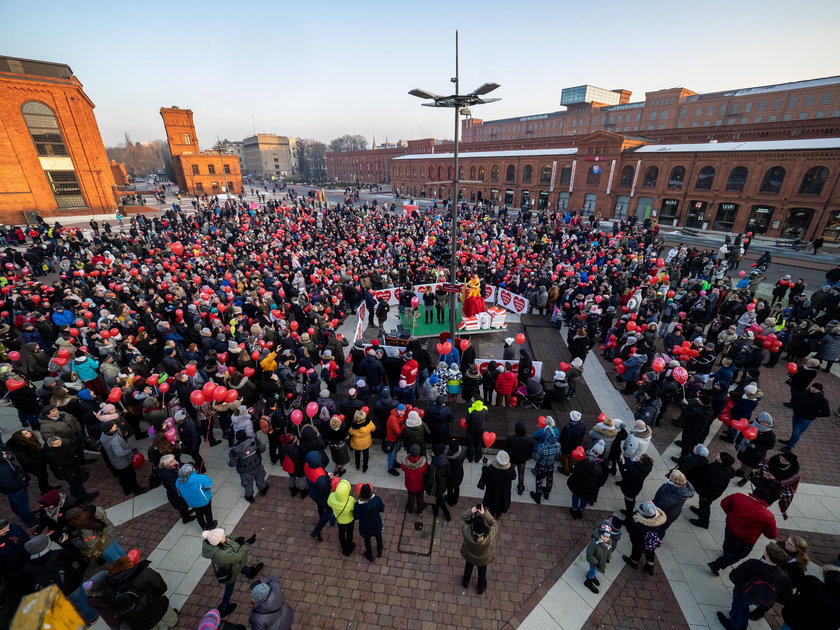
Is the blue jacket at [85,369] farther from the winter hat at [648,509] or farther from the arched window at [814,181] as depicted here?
the arched window at [814,181]

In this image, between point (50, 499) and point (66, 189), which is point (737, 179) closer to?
point (50, 499)

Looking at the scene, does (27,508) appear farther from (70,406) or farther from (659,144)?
(659,144)

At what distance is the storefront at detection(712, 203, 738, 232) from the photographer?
3216 cm

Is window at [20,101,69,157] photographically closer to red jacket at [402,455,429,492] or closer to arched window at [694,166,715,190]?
red jacket at [402,455,429,492]

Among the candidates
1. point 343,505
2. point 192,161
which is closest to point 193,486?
point 343,505

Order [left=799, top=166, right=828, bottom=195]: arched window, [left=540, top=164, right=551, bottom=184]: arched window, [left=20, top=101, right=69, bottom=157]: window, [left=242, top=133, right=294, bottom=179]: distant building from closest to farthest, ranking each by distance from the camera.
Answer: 1. [left=799, top=166, right=828, bottom=195]: arched window
2. [left=20, top=101, right=69, bottom=157]: window
3. [left=540, top=164, right=551, bottom=184]: arched window
4. [left=242, top=133, right=294, bottom=179]: distant building

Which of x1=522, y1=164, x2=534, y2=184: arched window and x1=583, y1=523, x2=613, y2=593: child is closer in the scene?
x1=583, y1=523, x2=613, y2=593: child

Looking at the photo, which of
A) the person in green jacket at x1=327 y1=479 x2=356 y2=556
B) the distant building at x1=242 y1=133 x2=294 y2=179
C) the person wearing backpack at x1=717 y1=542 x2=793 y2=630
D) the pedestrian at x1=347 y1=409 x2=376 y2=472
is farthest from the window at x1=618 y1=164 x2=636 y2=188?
the distant building at x1=242 y1=133 x2=294 y2=179

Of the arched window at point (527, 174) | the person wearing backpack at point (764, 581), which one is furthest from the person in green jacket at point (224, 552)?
the arched window at point (527, 174)

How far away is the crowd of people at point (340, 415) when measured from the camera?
5.10 metres

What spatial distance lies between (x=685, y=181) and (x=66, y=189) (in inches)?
2378

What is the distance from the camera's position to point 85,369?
891 cm

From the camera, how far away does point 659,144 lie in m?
38.6

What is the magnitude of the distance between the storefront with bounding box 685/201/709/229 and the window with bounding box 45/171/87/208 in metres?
60.7
